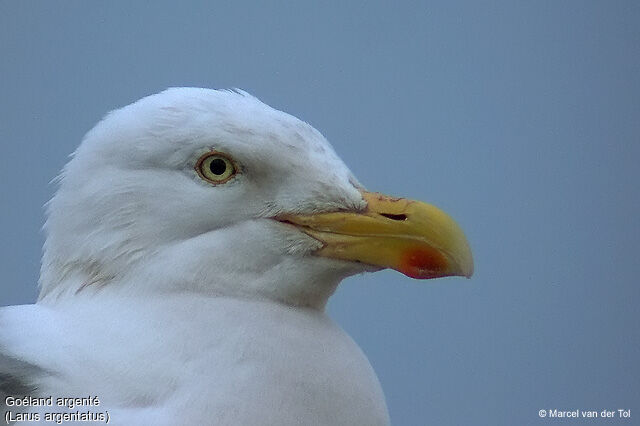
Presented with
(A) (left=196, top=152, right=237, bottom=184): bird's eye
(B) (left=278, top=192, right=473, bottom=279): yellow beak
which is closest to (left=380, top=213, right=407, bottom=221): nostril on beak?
(B) (left=278, top=192, right=473, bottom=279): yellow beak

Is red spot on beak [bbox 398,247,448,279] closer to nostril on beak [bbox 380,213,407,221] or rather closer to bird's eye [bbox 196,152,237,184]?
nostril on beak [bbox 380,213,407,221]

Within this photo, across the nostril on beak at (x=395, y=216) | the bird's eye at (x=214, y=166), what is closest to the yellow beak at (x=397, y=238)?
the nostril on beak at (x=395, y=216)

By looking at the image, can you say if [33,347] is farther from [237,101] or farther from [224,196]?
[237,101]

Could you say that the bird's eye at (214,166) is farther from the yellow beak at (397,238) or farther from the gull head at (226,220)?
the yellow beak at (397,238)

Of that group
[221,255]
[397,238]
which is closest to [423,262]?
[397,238]

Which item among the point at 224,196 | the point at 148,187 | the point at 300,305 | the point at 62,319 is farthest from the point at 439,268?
the point at 62,319

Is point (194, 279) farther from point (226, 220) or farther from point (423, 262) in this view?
point (423, 262)

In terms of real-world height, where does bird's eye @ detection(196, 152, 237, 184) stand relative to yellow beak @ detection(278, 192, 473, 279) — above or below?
above
